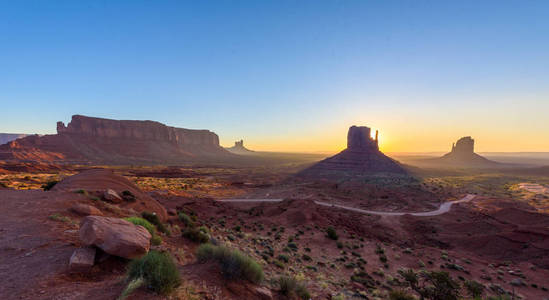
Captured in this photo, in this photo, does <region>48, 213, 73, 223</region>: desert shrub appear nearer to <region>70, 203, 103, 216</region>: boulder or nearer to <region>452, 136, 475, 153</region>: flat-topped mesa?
<region>70, 203, 103, 216</region>: boulder

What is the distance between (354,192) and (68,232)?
45420 millimetres

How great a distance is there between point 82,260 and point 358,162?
93562mm

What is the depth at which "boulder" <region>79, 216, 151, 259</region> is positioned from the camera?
5.14 metres

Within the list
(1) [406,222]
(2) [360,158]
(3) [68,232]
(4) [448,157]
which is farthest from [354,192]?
(4) [448,157]

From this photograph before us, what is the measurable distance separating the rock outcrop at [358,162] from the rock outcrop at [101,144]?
81.7 m

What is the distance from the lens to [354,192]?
4500cm

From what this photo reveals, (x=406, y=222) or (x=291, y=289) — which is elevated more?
(x=291, y=289)

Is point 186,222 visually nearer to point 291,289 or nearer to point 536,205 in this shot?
point 291,289

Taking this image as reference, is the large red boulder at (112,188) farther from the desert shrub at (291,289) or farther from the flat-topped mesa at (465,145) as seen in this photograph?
the flat-topped mesa at (465,145)

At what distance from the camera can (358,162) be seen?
8912cm

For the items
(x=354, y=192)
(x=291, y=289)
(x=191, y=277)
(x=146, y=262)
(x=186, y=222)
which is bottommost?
(x=354, y=192)

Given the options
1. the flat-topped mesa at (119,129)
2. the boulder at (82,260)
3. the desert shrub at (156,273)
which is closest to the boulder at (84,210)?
the boulder at (82,260)

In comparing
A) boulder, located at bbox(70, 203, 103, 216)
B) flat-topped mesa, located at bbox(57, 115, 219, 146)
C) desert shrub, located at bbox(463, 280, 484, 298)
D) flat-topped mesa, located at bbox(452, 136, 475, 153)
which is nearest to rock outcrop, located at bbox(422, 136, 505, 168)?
flat-topped mesa, located at bbox(452, 136, 475, 153)

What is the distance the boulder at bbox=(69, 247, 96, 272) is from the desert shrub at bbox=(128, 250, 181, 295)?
1481 millimetres
